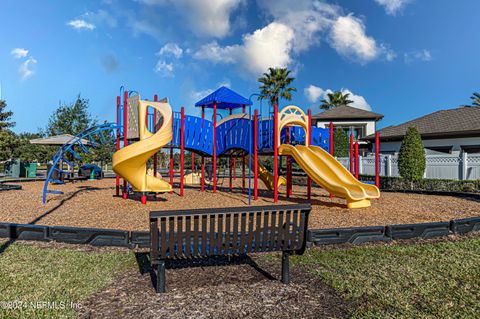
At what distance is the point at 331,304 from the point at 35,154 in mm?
43755

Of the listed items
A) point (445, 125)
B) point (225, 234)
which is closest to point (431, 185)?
point (445, 125)

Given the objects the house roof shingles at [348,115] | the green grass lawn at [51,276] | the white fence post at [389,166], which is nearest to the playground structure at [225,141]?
the green grass lawn at [51,276]

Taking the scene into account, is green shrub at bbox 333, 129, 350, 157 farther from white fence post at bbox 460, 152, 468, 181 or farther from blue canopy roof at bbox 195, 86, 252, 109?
blue canopy roof at bbox 195, 86, 252, 109

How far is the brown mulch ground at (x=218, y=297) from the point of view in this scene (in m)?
3.20

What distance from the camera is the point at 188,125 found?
14102 mm

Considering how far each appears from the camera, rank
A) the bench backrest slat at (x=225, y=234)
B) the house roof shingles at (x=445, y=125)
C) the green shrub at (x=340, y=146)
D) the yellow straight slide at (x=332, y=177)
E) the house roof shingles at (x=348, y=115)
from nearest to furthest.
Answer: the bench backrest slat at (x=225, y=234) < the yellow straight slide at (x=332, y=177) < the house roof shingles at (x=445, y=125) < the green shrub at (x=340, y=146) < the house roof shingles at (x=348, y=115)

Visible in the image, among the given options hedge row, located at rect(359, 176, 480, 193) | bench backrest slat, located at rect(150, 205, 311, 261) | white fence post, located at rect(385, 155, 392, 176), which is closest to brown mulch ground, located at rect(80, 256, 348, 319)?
bench backrest slat, located at rect(150, 205, 311, 261)

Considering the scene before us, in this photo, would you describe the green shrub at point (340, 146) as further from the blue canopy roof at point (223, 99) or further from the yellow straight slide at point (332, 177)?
the yellow straight slide at point (332, 177)

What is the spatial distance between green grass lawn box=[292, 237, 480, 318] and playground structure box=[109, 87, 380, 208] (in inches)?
185

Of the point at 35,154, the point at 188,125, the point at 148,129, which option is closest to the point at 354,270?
the point at 148,129

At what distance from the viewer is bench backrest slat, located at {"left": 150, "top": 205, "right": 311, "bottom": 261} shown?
11.7 feet

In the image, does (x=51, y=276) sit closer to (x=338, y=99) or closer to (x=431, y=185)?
(x=431, y=185)

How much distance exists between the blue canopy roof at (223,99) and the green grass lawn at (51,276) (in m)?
11.8

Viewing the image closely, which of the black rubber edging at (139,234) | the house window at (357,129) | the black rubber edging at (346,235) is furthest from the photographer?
the house window at (357,129)
